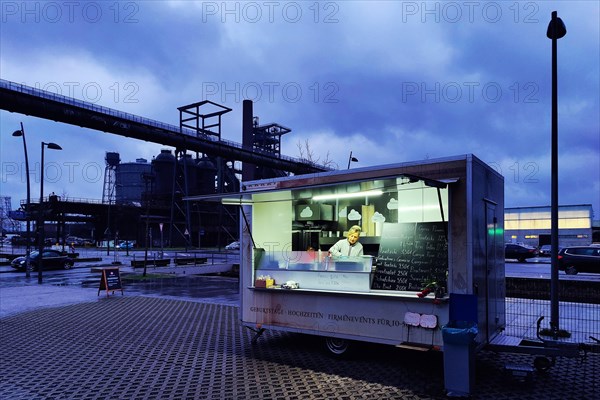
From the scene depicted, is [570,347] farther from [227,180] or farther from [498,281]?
[227,180]

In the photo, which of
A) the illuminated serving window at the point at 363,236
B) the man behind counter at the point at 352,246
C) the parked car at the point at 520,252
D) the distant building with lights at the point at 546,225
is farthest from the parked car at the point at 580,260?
the distant building with lights at the point at 546,225

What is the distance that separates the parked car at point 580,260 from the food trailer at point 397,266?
18.7m

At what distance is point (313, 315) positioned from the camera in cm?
782

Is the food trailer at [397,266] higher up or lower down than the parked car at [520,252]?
higher up

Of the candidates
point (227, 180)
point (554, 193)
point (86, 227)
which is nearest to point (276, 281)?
point (554, 193)

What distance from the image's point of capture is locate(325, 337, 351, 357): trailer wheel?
761 cm

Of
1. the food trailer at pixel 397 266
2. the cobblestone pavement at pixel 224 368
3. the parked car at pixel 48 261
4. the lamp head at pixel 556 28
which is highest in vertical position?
the lamp head at pixel 556 28

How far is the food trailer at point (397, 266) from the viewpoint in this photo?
6.59 meters

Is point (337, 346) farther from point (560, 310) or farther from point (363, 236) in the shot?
point (560, 310)

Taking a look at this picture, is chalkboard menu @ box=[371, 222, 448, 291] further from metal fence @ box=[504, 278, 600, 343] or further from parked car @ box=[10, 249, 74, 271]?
parked car @ box=[10, 249, 74, 271]

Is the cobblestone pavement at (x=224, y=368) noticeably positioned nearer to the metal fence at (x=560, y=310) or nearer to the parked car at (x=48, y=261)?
the metal fence at (x=560, y=310)

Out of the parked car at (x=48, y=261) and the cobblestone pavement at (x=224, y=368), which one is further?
the parked car at (x=48, y=261)

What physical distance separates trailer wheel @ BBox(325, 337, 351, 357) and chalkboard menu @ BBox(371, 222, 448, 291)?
3.50ft

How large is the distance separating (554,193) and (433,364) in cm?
434
